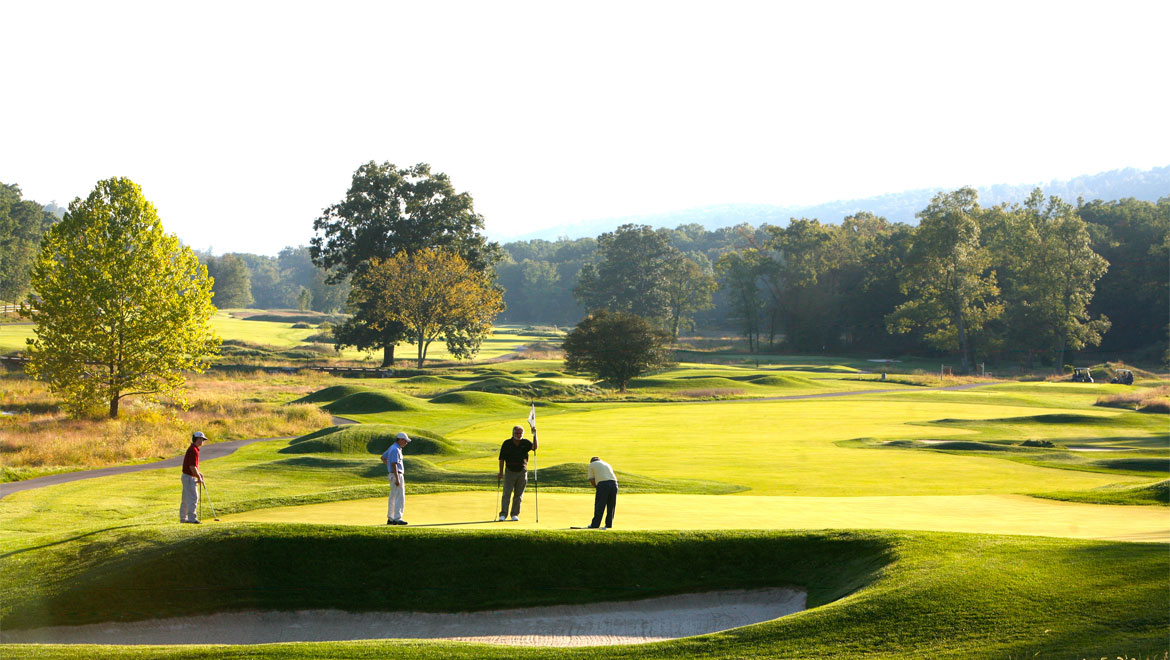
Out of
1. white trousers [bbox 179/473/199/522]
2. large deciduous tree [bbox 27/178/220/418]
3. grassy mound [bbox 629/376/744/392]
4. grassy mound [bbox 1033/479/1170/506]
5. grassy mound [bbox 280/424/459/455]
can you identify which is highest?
large deciduous tree [bbox 27/178/220/418]

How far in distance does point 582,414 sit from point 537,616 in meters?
40.2

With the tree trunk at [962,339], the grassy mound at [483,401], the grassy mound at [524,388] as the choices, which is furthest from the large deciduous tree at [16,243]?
the tree trunk at [962,339]

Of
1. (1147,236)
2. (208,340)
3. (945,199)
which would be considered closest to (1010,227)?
(945,199)

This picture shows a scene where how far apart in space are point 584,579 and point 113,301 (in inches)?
1248

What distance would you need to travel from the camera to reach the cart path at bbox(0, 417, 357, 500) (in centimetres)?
2539

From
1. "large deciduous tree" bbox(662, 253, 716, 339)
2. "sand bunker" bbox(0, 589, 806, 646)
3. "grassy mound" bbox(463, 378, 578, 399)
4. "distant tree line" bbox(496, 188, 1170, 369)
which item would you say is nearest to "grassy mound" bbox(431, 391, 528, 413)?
"grassy mound" bbox(463, 378, 578, 399)

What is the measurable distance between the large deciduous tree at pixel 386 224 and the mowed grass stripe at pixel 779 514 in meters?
70.5

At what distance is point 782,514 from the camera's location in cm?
1888

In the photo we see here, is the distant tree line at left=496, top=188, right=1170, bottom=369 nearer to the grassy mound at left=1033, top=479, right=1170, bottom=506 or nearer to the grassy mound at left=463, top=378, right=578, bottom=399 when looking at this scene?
the grassy mound at left=463, top=378, right=578, bottom=399

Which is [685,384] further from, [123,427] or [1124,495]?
[1124,495]

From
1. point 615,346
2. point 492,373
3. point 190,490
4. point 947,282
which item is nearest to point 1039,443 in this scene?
point 190,490

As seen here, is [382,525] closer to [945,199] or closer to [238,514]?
[238,514]

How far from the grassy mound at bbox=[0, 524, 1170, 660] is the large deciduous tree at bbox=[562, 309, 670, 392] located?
55.6m

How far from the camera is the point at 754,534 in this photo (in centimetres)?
1534
